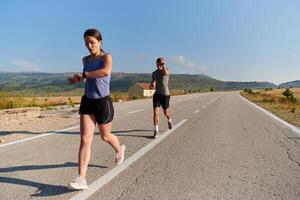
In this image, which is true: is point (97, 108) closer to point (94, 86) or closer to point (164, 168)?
point (94, 86)

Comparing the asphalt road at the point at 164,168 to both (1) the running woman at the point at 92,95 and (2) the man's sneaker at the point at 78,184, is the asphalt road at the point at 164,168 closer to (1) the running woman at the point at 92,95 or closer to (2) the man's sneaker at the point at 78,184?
(2) the man's sneaker at the point at 78,184

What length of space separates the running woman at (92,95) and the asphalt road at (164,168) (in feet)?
1.28

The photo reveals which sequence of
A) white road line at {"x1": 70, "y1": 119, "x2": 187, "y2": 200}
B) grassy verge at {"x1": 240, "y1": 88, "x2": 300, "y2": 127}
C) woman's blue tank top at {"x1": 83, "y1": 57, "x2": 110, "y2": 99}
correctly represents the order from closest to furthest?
white road line at {"x1": 70, "y1": 119, "x2": 187, "y2": 200}
woman's blue tank top at {"x1": 83, "y1": 57, "x2": 110, "y2": 99}
grassy verge at {"x1": 240, "y1": 88, "x2": 300, "y2": 127}

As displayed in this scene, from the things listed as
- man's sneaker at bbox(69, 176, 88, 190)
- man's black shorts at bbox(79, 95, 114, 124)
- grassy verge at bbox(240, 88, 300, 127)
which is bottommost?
grassy verge at bbox(240, 88, 300, 127)

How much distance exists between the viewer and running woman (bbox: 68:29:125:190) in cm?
462

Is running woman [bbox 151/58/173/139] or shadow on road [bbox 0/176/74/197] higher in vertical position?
running woman [bbox 151/58/173/139]

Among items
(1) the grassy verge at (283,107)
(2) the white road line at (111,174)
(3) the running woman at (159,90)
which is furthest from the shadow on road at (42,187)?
(1) the grassy verge at (283,107)

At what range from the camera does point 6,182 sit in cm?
502

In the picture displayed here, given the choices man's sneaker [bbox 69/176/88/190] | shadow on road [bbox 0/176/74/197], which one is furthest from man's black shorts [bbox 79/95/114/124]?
shadow on road [bbox 0/176/74/197]

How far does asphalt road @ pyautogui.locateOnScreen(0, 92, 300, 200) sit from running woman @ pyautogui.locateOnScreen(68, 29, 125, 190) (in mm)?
389

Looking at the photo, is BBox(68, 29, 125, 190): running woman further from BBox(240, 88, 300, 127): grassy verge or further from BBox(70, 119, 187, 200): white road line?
BBox(240, 88, 300, 127): grassy verge

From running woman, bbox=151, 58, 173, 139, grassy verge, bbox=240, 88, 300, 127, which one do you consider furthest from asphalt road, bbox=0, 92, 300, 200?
grassy verge, bbox=240, 88, 300, 127

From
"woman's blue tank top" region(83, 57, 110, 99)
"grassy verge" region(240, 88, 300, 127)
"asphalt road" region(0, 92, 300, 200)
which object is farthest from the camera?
"grassy verge" region(240, 88, 300, 127)

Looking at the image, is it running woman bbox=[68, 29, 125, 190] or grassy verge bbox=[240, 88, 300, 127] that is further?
grassy verge bbox=[240, 88, 300, 127]
